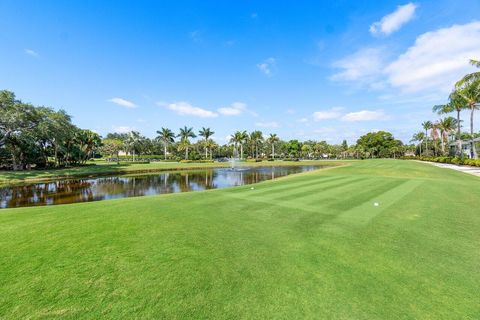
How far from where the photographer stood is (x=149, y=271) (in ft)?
13.1

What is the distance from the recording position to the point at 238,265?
4.41 meters

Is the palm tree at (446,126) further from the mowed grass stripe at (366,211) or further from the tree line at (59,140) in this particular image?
the mowed grass stripe at (366,211)

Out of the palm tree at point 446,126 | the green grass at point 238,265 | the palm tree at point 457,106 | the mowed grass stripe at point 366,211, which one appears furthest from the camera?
the palm tree at point 446,126

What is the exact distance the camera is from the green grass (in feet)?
10.6

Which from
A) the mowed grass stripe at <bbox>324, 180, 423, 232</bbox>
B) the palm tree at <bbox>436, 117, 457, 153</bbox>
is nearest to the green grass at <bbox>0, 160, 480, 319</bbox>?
the mowed grass stripe at <bbox>324, 180, 423, 232</bbox>

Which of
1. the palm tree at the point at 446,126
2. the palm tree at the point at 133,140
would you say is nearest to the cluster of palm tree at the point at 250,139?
the palm tree at the point at 133,140

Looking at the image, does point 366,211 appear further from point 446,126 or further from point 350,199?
point 446,126

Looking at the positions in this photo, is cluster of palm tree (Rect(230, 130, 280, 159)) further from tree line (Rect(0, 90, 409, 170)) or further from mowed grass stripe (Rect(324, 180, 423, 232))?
mowed grass stripe (Rect(324, 180, 423, 232))

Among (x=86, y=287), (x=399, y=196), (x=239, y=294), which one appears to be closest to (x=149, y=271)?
(x=86, y=287)

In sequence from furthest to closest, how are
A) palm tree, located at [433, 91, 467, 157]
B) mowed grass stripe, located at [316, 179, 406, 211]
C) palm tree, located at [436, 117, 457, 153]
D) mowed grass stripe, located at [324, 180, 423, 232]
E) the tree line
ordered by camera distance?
palm tree, located at [436, 117, 457, 153] → palm tree, located at [433, 91, 467, 157] → the tree line → mowed grass stripe, located at [316, 179, 406, 211] → mowed grass stripe, located at [324, 180, 423, 232]

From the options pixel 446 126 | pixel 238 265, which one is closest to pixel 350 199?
pixel 238 265

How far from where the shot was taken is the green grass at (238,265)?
10.6 ft

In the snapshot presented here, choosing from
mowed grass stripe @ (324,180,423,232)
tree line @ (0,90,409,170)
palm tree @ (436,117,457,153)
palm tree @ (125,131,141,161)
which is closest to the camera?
mowed grass stripe @ (324,180,423,232)

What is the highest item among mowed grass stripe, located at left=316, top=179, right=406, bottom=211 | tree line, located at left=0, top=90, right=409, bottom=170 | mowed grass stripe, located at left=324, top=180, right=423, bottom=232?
tree line, located at left=0, top=90, right=409, bottom=170
